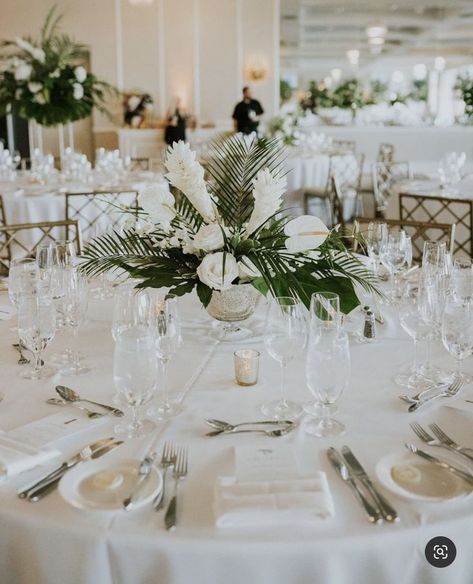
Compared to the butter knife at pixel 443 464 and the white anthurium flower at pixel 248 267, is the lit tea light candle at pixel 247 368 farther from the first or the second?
the butter knife at pixel 443 464

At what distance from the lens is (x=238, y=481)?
1.20 m

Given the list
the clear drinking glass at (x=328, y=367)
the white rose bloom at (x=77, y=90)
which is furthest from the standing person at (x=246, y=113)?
the clear drinking glass at (x=328, y=367)

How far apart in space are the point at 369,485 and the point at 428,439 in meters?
0.24

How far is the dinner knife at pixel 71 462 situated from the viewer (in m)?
1.20

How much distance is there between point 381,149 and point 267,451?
853 centimetres

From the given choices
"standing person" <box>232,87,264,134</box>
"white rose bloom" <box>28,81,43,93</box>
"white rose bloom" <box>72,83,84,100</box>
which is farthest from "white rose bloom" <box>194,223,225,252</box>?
"standing person" <box>232,87,264,134</box>

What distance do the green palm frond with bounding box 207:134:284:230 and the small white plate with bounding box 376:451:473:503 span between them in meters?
0.90

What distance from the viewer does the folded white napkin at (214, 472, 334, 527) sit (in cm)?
109

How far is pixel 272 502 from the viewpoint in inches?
44.3

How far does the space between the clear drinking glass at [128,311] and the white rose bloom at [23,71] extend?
4.63 meters

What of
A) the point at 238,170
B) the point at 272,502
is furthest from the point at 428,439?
the point at 238,170

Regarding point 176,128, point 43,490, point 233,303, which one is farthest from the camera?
point 176,128

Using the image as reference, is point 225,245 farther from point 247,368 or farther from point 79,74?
point 79,74

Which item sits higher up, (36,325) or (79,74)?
(79,74)
